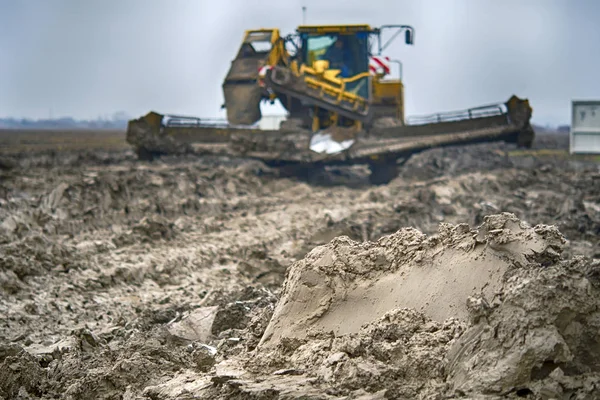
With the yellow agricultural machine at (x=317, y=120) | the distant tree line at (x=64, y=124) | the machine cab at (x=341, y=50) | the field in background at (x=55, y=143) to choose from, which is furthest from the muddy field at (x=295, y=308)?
the distant tree line at (x=64, y=124)

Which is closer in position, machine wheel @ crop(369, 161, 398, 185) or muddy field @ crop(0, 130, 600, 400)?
muddy field @ crop(0, 130, 600, 400)

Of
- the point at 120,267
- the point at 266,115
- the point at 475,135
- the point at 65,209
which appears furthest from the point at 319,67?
the point at 120,267

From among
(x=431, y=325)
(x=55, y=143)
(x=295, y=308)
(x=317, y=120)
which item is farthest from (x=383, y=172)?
(x=55, y=143)

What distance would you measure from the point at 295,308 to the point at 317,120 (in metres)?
12.5

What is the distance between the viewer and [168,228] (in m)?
10.1

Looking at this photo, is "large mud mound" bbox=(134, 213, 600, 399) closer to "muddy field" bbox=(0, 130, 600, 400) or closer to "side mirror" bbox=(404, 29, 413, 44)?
"muddy field" bbox=(0, 130, 600, 400)

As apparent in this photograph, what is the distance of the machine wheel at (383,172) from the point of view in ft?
55.6

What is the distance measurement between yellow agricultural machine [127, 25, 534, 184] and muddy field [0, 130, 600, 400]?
16.9 ft

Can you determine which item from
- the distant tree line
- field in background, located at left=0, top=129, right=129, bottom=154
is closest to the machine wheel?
field in background, located at left=0, top=129, right=129, bottom=154

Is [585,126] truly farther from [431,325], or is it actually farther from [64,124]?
[64,124]

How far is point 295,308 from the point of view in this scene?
4484 millimetres

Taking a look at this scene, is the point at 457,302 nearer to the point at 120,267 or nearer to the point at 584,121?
the point at 120,267

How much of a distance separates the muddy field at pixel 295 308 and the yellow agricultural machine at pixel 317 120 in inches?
203

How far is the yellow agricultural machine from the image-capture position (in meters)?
16.0
